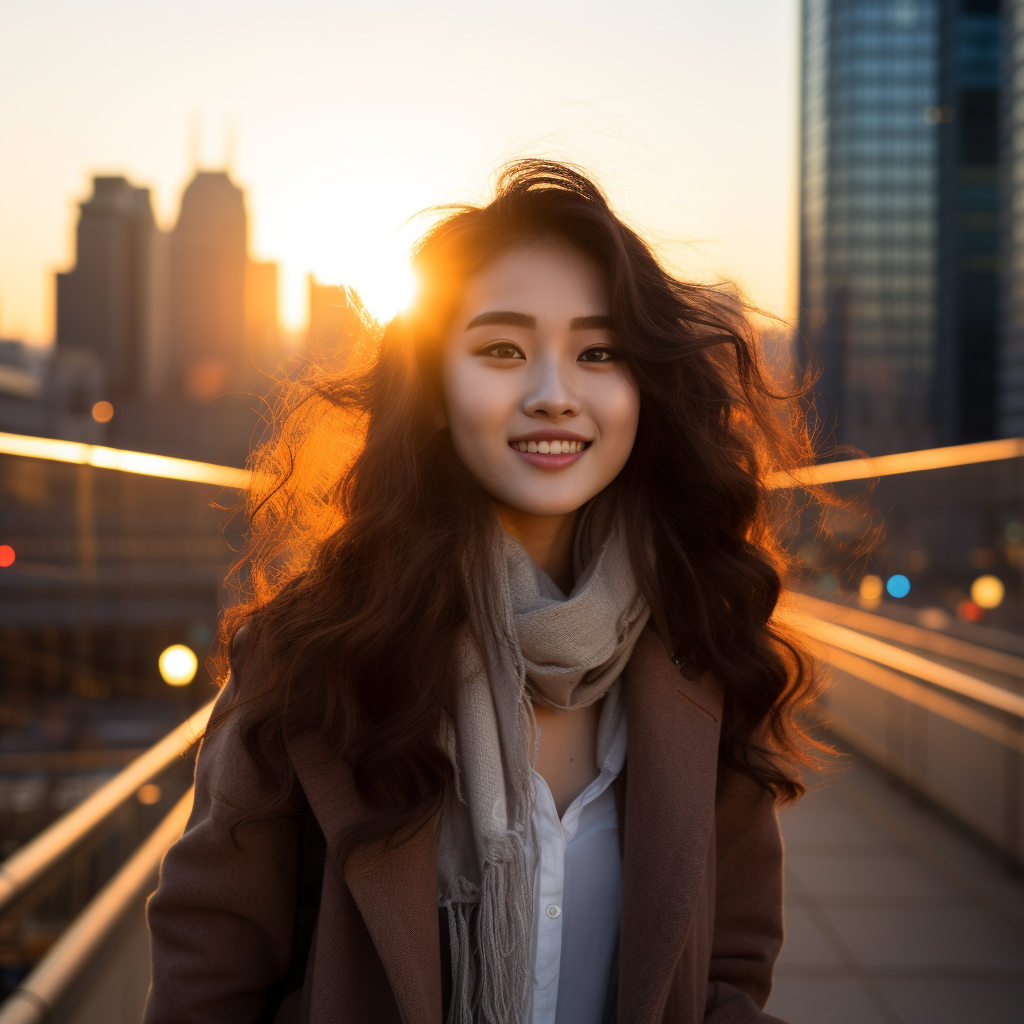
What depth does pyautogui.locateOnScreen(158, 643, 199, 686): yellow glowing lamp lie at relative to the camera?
14.3 feet

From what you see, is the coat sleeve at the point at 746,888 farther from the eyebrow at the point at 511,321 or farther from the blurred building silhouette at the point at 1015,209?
the blurred building silhouette at the point at 1015,209

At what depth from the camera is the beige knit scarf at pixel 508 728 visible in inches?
58.6

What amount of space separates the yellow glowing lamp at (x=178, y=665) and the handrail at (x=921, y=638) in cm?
287

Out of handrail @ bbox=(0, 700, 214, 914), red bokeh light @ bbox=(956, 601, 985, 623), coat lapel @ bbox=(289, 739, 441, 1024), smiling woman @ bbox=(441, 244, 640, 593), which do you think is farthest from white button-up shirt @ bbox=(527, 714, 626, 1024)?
red bokeh light @ bbox=(956, 601, 985, 623)

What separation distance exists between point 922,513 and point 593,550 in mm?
4927

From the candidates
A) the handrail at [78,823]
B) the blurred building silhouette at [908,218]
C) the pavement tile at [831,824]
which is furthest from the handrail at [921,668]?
the blurred building silhouette at [908,218]

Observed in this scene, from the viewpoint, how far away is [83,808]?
103 inches

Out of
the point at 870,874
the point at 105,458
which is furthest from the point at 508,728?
the point at 870,874

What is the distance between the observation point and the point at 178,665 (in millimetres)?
4508

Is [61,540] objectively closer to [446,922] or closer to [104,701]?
[104,701]

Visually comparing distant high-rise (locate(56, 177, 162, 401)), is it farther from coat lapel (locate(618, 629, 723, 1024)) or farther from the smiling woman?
coat lapel (locate(618, 629, 723, 1024))

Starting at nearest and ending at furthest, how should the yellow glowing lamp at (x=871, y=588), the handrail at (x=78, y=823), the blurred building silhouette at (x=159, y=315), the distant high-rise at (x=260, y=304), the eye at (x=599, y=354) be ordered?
the eye at (x=599, y=354) → the handrail at (x=78, y=823) → the yellow glowing lamp at (x=871, y=588) → the blurred building silhouette at (x=159, y=315) → the distant high-rise at (x=260, y=304)

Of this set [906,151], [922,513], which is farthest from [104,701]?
[906,151]

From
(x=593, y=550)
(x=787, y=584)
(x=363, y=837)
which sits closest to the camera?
(x=363, y=837)
